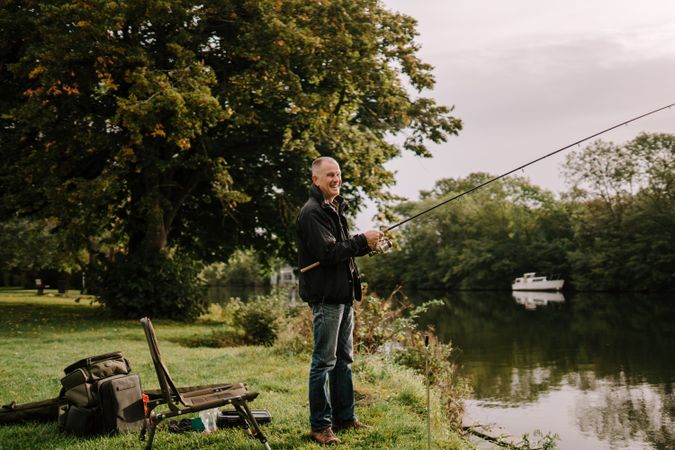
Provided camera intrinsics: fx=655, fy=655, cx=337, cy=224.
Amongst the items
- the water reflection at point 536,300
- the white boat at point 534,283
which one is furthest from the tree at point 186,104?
the white boat at point 534,283

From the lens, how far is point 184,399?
16.0 ft

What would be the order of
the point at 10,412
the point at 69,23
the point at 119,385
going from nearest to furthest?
the point at 119,385 < the point at 10,412 < the point at 69,23

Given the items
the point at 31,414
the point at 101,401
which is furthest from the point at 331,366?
the point at 31,414

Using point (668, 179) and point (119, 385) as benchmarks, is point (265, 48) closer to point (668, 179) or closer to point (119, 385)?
point (119, 385)

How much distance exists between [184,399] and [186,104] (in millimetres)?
11658

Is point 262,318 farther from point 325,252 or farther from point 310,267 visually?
point 325,252

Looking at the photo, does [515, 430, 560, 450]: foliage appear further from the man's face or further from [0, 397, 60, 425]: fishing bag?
[0, 397, 60, 425]: fishing bag

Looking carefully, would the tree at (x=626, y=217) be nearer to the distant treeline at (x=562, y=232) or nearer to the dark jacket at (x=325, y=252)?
the distant treeline at (x=562, y=232)

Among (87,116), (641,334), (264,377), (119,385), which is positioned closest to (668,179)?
(641,334)

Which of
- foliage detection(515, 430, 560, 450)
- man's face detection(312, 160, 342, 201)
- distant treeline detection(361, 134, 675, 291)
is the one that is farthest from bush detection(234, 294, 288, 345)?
distant treeline detection(361, 134, 675, 291)

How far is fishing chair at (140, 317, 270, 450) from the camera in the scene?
4.68 metres

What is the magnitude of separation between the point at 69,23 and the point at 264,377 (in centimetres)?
1163

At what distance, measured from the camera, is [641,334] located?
20938mm

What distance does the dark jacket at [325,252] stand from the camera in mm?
4895
